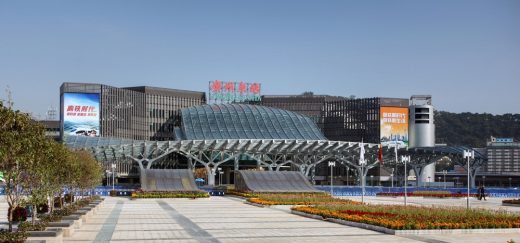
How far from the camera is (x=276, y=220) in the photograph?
3931 centimetres

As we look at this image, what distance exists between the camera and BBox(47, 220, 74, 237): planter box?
28.3 m

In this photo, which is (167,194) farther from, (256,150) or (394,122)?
(394,122)

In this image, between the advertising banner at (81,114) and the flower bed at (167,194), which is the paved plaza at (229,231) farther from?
the advertising banner at (81,114)

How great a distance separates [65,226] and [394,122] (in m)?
172

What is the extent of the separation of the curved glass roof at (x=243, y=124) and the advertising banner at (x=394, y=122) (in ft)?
122

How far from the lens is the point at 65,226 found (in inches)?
1136

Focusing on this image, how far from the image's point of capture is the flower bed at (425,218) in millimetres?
31781

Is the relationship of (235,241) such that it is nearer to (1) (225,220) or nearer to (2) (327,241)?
(2) (327,241)

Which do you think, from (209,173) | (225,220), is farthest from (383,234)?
(209,173)

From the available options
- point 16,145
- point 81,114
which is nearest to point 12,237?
point 16,145

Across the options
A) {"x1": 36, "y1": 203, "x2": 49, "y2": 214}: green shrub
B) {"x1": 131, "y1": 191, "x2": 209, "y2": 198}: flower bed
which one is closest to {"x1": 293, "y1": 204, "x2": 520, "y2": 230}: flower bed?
{"x1": 36, "y1": 203, "x2": 49, "y2": 214}: green shrub

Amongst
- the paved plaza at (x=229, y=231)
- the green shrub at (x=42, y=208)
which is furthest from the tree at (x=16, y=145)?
the green shrub at (x=42, y=208)

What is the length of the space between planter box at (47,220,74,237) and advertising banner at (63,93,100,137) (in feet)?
442

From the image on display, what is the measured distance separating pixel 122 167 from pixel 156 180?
10076cm
